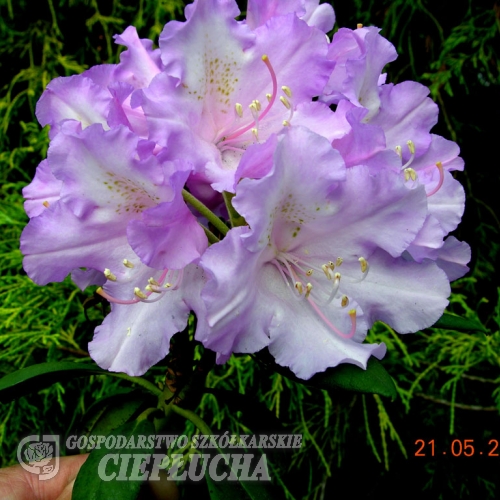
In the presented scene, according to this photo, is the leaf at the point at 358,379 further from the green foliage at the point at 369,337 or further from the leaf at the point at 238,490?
the green foliage at the point at 369,337

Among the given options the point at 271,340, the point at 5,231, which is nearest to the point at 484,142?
the point at 271,340

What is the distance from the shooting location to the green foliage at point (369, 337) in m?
1.45

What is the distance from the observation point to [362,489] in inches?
64.4

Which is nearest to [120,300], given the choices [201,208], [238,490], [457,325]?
[201,208]

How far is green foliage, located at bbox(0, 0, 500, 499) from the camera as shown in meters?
1.45

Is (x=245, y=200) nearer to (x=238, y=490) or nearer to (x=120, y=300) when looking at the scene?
(x=120, y=300)

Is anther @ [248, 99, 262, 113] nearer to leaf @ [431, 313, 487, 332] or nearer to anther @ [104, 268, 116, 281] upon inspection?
anther @ [104, 268, 116, 281]

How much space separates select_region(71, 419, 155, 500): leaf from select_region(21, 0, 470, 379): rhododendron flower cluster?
0.18 metres

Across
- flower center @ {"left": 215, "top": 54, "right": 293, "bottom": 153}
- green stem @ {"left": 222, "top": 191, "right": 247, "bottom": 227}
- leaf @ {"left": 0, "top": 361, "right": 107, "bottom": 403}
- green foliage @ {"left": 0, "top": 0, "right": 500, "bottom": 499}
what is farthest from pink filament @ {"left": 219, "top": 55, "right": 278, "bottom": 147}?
green foliage @ {"left": 0, "top": 0, "right": 500, "bottom": 499}

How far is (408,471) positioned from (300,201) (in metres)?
1.33

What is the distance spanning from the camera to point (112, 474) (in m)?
0.74
